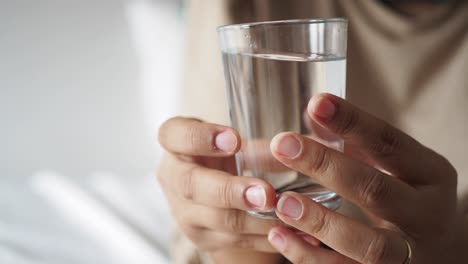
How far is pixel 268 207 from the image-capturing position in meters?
0.47

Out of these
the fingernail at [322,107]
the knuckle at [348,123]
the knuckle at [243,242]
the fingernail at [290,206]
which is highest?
the fingernail at [322,107]

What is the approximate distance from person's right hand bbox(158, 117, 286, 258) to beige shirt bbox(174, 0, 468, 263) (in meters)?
0.27

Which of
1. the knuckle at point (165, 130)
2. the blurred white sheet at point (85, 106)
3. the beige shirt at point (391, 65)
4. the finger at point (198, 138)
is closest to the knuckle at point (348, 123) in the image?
the finger at point (198, 138)

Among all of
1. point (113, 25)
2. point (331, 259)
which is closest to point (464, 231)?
point (331, 259)

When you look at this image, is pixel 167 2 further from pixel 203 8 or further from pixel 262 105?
pixel 262 105

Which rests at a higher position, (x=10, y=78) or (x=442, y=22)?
(x=442, y=22)

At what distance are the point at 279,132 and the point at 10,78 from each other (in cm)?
103

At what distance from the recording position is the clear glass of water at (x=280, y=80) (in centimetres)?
42

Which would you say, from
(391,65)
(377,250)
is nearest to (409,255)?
(377,250)

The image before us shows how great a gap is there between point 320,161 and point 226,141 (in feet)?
0.34

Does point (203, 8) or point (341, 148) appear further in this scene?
point (203, 8)

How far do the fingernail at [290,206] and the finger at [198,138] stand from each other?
0.07 meters

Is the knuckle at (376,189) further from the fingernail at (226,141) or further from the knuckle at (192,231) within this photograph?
the knuckle at (192,231)

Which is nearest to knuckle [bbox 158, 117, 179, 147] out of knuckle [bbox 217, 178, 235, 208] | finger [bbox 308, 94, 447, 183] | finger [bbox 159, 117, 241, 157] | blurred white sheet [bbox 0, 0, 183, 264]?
finger [bbox 159, 117, 241, 157]
